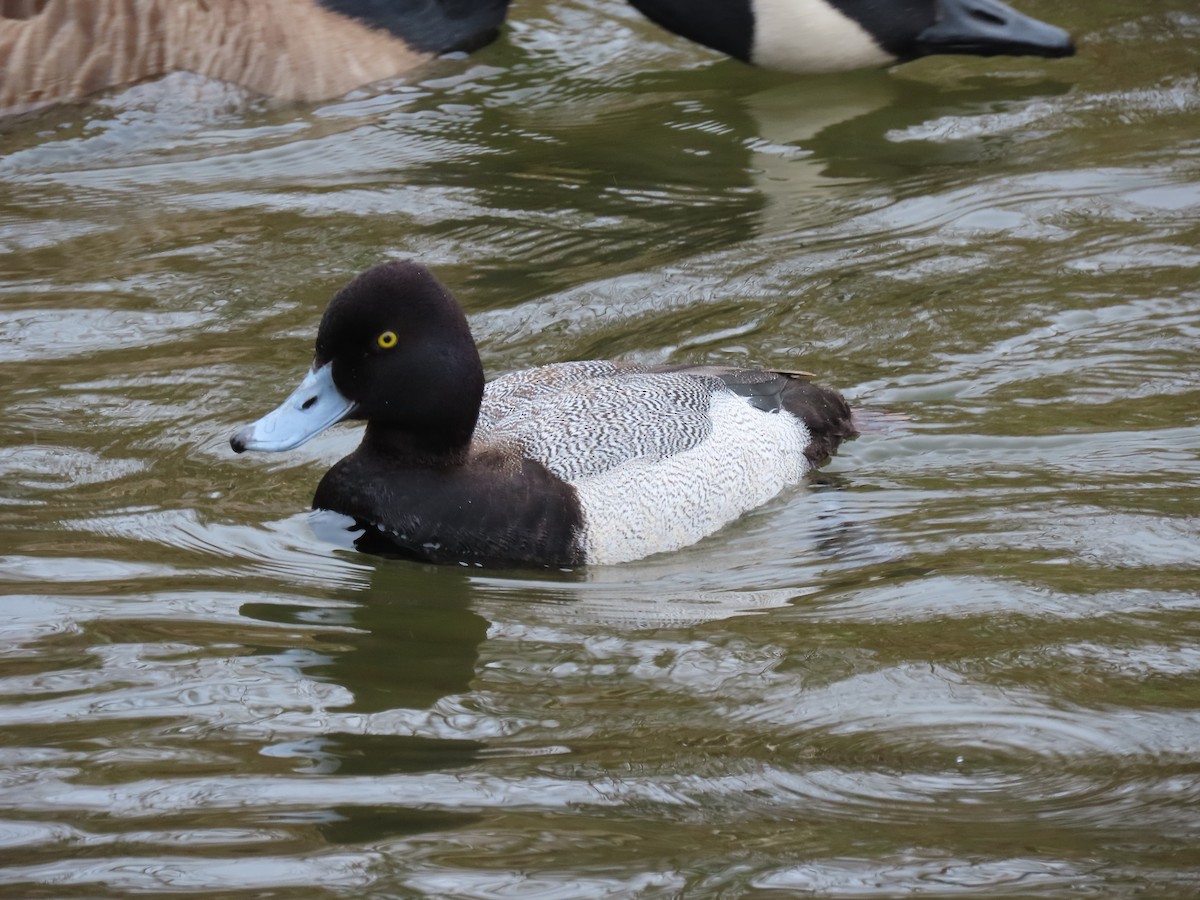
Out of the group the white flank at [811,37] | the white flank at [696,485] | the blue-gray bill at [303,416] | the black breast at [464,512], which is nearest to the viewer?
the blue-gray bill at [303,416]

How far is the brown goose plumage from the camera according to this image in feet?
30.6

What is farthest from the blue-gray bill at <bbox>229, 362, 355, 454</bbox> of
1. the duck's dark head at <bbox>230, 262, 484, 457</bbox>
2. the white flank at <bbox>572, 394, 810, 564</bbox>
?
the white flank at <bbox>572, 394, 810, 564</bbox>

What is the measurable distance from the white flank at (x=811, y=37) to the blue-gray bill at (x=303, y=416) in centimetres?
513

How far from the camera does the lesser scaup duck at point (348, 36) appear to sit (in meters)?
9.37

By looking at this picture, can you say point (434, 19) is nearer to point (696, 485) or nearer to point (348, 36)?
point (348, 36)

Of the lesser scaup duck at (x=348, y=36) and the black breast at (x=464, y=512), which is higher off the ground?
the lesser scaup duck at (x=348, y=36)

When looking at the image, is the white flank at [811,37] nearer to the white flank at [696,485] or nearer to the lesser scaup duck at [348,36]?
the lesser scaup duck at [348,36]

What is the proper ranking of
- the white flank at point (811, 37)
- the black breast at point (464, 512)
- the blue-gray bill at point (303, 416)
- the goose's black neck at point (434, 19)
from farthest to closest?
the white flank at point (811, 37)
the goose's black neck at point (434, 19)
the black breast at point (464, 512)
the blue-gray bill at point (303, 416)

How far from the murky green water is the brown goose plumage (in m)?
0.14

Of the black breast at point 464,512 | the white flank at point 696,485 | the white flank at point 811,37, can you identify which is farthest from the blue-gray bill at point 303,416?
the white flank at point 811,37

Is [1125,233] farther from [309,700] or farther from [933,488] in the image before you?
[309,700]

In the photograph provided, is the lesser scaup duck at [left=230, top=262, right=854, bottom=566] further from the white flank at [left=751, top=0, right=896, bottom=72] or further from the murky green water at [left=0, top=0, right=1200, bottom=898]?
the white flank at [left=751, top=0, right=896, bottom=72]

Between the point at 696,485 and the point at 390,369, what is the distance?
118cm

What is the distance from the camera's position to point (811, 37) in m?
10.4
